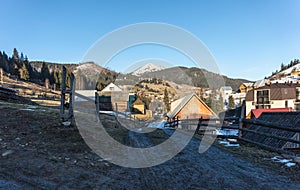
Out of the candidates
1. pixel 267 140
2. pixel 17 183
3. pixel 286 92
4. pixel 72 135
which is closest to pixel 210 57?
pixel 267 140

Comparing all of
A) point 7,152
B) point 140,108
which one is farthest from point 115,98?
point 7,152

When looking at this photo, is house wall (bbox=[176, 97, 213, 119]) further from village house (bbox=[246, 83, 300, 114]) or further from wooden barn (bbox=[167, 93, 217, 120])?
village house (bbox=[246, 83, 300, 114])

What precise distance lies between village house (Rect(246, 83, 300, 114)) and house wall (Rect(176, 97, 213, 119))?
18.6 metres

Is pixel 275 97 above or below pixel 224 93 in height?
below

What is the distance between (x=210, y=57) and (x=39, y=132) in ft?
29.5

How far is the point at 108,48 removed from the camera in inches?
416

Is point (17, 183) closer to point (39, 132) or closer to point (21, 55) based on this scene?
point (39, 132)

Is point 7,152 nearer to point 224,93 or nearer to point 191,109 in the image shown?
point 191,109

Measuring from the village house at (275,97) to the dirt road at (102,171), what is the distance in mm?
46980

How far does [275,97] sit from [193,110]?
23590 millimetres

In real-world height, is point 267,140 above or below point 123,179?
below

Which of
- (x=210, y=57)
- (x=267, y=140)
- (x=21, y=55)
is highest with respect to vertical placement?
(x=21, y=55)

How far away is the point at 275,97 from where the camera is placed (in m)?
45.7

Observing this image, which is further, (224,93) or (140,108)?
(224,93)
